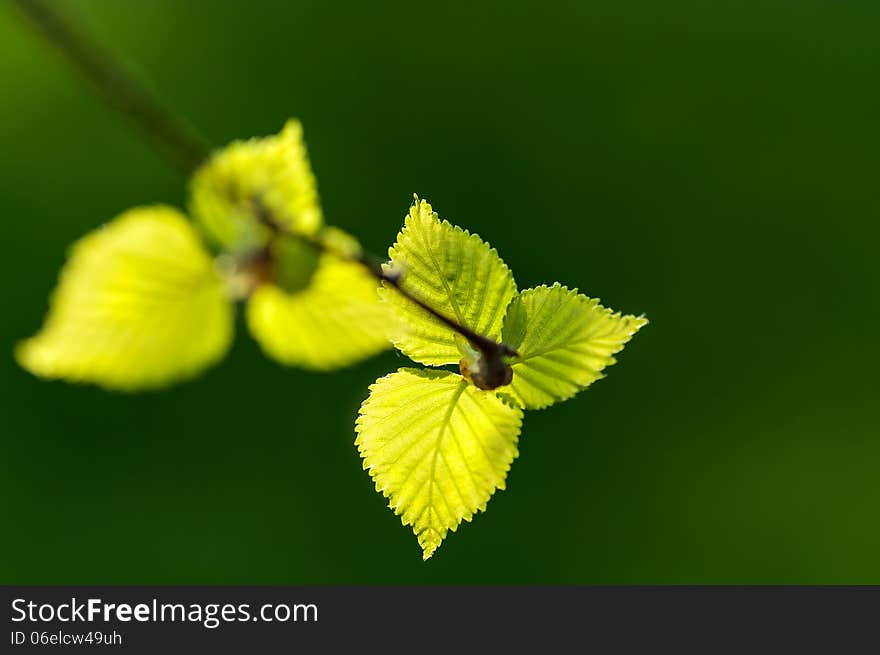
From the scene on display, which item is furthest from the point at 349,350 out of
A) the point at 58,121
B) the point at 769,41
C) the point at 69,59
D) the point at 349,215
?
the point at 769,41

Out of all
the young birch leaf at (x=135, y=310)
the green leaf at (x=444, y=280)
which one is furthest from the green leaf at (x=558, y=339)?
the young birch leaf at (x=135, y=310)

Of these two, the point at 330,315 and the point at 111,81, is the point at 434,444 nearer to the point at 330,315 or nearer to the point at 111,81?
the point at 330,315

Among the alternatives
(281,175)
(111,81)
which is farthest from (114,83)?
(281,175)

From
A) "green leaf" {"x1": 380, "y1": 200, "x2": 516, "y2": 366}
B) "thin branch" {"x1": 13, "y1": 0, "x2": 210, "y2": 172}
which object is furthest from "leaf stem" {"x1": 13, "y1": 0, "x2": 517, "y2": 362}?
"green leaf" {"x1": 380, "y1": 200, "x2": 516, "y2": 366}

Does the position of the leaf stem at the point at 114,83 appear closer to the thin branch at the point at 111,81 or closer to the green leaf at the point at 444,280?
the thin branch at the point at 111,81

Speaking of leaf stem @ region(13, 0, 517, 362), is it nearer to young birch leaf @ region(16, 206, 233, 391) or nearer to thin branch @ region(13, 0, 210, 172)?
thin branch @ region(13, 0, 210, 172)

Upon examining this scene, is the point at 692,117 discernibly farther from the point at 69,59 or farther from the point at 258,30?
the point at 69,59
